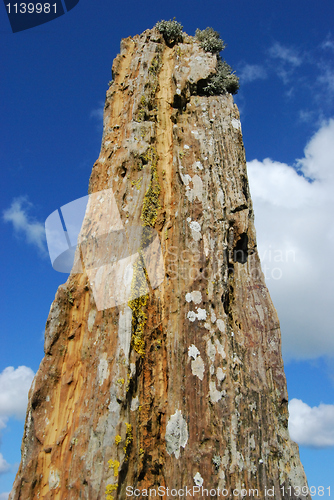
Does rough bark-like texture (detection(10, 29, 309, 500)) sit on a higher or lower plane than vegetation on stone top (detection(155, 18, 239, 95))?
lower

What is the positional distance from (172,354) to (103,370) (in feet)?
3.27

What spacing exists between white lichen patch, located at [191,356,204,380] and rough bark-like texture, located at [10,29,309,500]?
0.01m

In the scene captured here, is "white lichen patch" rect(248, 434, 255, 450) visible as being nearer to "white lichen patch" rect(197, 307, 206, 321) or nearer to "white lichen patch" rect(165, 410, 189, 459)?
"white lichen patch" rect(165, 410, 189, 459)

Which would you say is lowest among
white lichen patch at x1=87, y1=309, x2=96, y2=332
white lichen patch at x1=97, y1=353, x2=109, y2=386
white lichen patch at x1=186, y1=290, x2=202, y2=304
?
white lichen patch at x1=97, y1=353, x2=109, y2=386

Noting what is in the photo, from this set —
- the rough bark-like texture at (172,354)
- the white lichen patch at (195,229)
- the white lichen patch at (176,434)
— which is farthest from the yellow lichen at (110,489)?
the white lichen patch at (195,229)

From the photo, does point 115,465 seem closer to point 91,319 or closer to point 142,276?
point 91,319

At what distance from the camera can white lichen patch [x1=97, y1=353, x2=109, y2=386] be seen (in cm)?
475

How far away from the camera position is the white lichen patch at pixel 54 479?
14.9 feet

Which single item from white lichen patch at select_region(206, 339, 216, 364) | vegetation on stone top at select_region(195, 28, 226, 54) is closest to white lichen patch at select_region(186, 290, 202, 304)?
white lichen patch at select_region(206, 339, 216, 364)

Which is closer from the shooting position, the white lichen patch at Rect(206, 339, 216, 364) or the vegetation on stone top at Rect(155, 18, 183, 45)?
the white lichen patch at Rect(206, 339, 216, 364)

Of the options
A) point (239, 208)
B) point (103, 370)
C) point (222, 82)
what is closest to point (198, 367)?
point (103, 370)

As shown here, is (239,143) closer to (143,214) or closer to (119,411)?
(143,214)

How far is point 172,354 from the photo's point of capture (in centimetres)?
517

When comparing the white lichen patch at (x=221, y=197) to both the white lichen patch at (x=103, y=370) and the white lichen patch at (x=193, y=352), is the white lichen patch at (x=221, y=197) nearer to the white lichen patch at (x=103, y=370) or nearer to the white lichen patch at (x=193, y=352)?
the white lichen patch at (x=193, y=352)
